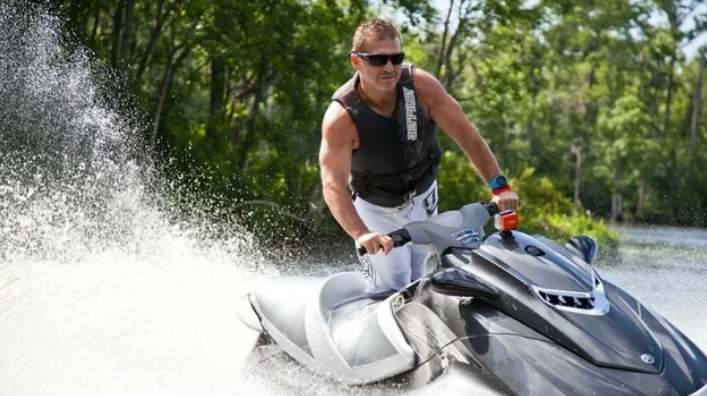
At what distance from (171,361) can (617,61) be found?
1782 inches

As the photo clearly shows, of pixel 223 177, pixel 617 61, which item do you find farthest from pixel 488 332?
pixel 617 61

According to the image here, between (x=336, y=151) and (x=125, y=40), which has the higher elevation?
(x=125, y=40)

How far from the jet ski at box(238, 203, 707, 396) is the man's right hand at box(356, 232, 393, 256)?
0.11 ft

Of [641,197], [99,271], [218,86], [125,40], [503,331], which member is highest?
[125,40]

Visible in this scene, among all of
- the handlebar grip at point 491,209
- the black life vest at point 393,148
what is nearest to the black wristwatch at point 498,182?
the handlebar grip at point 491,209

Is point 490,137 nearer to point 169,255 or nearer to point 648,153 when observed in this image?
point 648,153

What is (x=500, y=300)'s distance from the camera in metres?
2.87

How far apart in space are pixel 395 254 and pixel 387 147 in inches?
18.0

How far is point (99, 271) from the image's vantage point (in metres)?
5.53

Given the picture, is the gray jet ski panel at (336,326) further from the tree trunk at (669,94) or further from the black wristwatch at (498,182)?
the tree trunk at (669,94)

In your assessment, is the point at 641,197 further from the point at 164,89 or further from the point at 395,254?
the point at 395,254

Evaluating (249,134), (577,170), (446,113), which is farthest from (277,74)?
(577,170)

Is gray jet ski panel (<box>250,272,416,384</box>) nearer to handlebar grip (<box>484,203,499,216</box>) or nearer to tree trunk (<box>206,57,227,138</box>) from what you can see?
handlebar grip (<box>484,203,499,216</box>)

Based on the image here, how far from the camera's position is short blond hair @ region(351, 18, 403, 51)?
3592 mm
